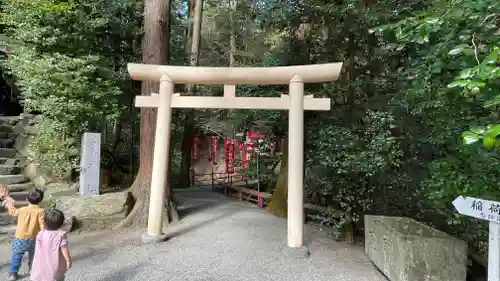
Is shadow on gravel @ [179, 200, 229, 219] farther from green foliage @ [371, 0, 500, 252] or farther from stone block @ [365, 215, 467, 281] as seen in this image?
green foliage @ [371, 0, 500, 252]

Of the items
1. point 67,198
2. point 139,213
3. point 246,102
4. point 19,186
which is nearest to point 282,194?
point 139,213

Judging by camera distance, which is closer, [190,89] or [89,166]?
[89,166]

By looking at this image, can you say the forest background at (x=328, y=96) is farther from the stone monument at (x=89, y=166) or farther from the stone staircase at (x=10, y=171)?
the stone staircase at (x=10, y=171)

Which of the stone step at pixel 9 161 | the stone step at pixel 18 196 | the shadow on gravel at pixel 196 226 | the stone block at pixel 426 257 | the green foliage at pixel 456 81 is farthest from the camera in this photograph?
the stone step at pixel 9 161

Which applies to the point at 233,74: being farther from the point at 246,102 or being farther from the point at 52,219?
the point at 52,219

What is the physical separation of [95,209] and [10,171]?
3.41 m

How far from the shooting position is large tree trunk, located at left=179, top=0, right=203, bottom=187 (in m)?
13.0

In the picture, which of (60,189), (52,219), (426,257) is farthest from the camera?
(60,189)

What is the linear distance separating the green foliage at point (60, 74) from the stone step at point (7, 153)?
6.45ft

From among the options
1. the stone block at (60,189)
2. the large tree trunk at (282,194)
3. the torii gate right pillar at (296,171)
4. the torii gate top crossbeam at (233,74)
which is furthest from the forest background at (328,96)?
the torii gate top crossbeam at (233,74)

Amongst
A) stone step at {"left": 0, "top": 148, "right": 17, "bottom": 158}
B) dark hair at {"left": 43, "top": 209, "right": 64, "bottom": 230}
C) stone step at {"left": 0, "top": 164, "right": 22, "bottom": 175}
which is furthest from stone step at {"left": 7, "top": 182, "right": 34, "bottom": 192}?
dark hair at {"left": 43, "top": 209, "right": 64, "bottom": 230}

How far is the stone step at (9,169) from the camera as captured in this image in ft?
26.5

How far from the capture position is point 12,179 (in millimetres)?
7820

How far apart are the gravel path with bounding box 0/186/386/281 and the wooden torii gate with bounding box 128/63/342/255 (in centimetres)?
38
